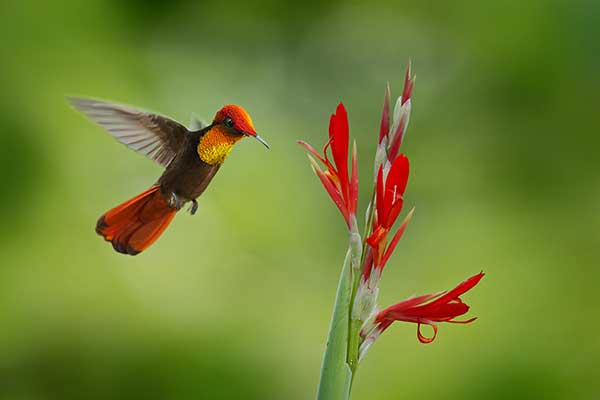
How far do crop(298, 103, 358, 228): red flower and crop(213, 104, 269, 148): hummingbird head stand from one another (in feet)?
0.11

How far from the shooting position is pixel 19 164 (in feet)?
5.78

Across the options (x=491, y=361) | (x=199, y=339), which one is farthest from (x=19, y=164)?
(x=491, y=361)

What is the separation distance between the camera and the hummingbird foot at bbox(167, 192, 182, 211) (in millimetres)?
544

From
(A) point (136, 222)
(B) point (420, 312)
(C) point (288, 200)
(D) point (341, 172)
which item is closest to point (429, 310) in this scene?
(B) point (420, 312)

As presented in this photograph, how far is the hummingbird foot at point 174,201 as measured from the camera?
21.4 inches

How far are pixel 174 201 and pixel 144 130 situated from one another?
0.23 ft

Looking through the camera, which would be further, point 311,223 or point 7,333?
point 311,223

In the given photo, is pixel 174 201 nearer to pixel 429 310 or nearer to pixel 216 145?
pixel 216 145

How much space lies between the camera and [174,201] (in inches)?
21.4

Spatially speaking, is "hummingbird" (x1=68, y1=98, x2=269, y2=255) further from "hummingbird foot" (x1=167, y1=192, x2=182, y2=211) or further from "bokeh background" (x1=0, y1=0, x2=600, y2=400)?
"bokeh background" (x1=0, y1=0, x2=600, y2=400)

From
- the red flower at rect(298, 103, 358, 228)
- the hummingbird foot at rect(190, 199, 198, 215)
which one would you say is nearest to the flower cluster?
the red flower at rect(298, 103, 358, 228)

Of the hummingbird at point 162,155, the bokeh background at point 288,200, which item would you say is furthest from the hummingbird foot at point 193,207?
the bokeh background at point 288,200

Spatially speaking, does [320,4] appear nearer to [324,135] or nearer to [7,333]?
[324,135]

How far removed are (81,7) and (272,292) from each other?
33.9 inches
